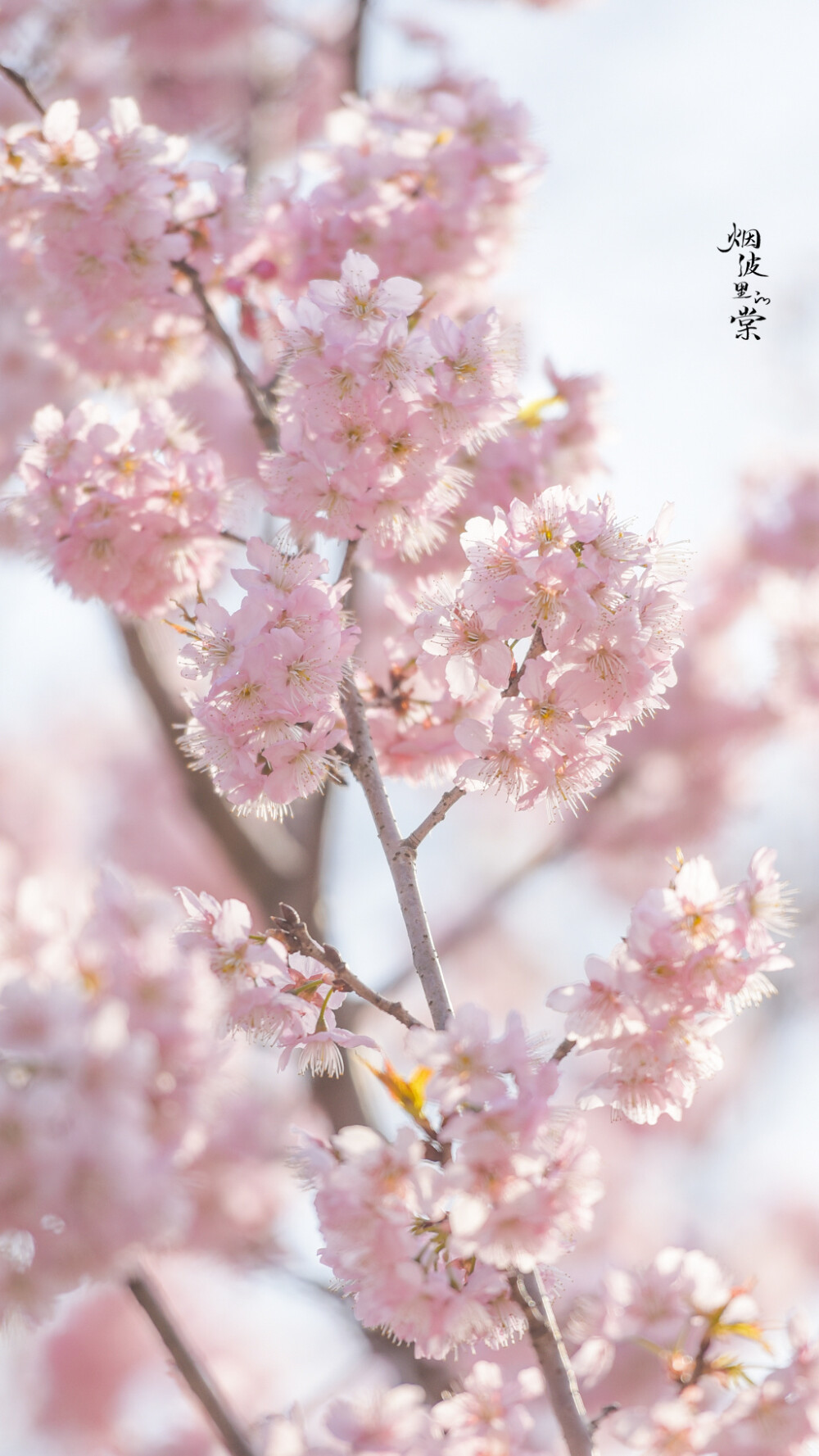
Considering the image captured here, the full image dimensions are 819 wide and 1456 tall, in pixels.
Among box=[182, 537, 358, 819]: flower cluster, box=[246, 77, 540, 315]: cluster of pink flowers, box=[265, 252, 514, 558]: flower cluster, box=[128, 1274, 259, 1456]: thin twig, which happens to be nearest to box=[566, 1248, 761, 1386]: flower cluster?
box=[128, 1274, 259, 1456]: thin twig

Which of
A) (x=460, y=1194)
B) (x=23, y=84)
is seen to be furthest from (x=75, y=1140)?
(x=23, y=84)

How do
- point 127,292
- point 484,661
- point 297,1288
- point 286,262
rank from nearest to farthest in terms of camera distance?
point 484,661, point 127,292, point 286,262, point 297,1288

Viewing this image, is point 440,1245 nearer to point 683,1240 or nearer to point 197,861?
point 683,1240

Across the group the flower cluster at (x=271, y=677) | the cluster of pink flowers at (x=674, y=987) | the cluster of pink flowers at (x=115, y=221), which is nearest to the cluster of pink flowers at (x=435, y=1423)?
the cluster of pink flowers at (x=674, y=987)

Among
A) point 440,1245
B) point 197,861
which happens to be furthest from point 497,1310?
point 197,861

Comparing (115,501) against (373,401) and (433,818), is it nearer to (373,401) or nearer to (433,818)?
(373,401)

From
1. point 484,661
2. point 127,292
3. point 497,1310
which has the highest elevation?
point 127,292

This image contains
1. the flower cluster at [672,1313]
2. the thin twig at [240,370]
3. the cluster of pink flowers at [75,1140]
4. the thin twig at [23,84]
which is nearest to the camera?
the cluster of pink flowers at [75,1140]

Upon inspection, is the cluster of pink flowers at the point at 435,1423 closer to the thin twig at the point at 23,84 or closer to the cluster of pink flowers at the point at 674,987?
the cluster of pink flowers at the point at 674,987
